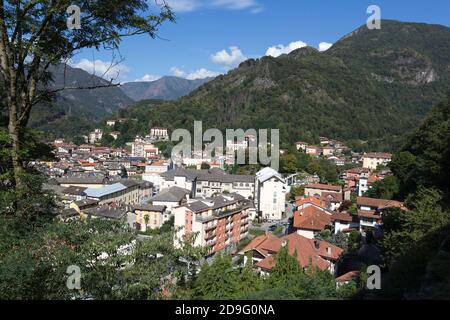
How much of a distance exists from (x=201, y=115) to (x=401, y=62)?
9246 cm

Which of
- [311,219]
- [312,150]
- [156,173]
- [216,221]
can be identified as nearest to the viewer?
[216,221]

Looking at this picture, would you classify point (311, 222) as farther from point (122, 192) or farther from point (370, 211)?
point (122, 192)

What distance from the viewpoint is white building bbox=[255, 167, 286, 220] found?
35719 millimetres

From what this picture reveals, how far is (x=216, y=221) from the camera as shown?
25.5 meters

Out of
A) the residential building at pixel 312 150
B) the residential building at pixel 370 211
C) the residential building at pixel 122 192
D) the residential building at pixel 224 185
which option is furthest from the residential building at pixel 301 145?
the residential building at pixel 370 211

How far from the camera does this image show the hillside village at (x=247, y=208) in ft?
58.3

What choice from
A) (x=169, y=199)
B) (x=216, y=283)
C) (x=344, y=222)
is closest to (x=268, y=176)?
(x=169, y=199)

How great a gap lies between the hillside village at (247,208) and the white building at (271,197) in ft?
0.29

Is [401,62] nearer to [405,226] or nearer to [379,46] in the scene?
[379,46]

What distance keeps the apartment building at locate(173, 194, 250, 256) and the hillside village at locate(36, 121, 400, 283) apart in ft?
0.21

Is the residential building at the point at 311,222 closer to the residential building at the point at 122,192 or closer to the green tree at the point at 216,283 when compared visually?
the residential building at the point at 122,192

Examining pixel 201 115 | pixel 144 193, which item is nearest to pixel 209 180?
Answer: pixel 144 193

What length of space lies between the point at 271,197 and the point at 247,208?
5644 mm

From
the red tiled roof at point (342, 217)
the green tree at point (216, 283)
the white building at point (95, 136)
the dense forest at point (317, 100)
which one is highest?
the dense forest at point (317, 100)
